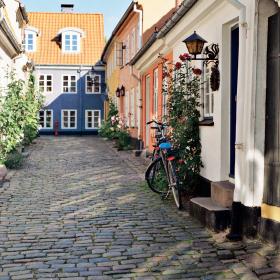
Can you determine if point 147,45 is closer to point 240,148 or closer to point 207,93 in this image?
point 207,93

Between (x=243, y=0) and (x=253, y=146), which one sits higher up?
(x=243, y=0)

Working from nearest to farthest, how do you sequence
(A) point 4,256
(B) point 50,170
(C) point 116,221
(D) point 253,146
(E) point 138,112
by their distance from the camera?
1. (A) point 4,256
2. (D) point 253,146
3. (C) point 116,221
4. (B) point 50,170
5. (E) point 138,112

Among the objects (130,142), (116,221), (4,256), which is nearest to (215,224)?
(116,221)

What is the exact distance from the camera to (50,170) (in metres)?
12.8

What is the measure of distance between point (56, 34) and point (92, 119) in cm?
732

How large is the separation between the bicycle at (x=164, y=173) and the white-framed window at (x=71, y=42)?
29509 mm

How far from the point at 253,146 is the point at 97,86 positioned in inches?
1278

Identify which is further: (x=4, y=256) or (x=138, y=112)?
(x=138, y=112)

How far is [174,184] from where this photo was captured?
788cm

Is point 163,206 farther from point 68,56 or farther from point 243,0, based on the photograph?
point 68,56

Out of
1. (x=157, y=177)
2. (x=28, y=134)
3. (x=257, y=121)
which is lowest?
(x=157, y=177)

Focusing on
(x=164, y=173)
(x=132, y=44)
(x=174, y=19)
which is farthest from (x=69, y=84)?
(x=164, y=173)

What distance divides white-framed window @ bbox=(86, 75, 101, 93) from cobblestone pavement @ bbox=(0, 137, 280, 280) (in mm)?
27739

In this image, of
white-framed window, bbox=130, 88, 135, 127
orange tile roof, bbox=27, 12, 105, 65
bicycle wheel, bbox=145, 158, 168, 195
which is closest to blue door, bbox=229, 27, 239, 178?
bicycle wheel, bbox=145, 158, 168, 195
